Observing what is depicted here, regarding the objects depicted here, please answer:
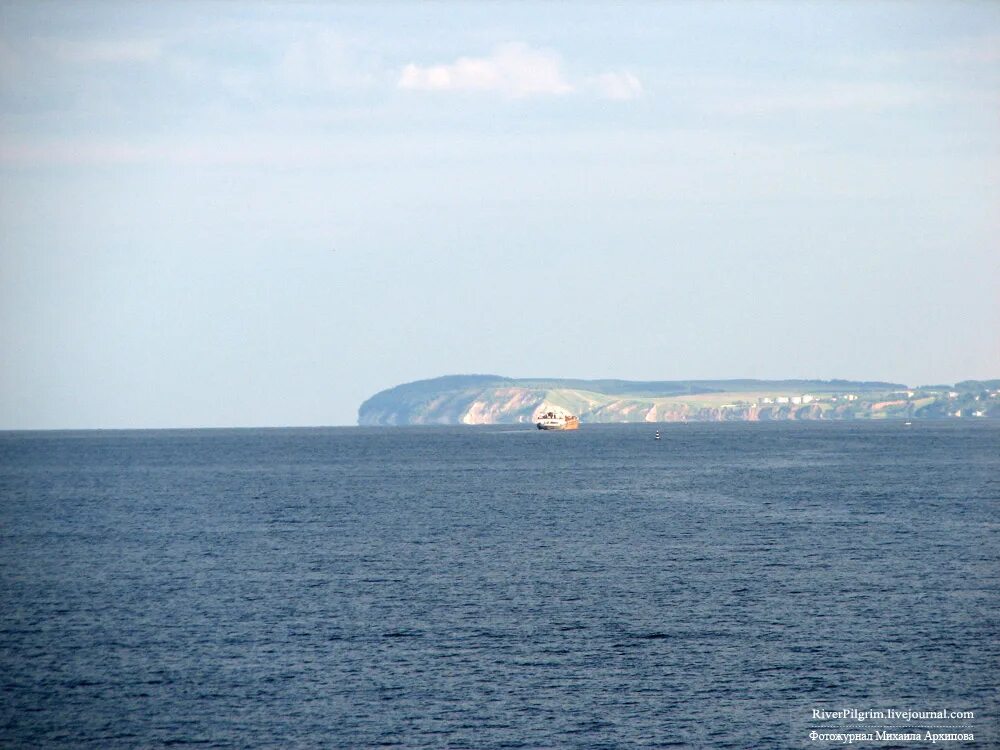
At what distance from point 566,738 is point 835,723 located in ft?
35.6

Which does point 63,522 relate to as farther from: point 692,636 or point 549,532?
point 692,636

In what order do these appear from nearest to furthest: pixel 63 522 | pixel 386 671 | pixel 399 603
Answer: pixel 386 671
pixel 399 603
pixel 63 522

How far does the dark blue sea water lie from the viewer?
→ 50.2 m

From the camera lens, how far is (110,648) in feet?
203

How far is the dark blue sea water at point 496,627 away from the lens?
50.2 m

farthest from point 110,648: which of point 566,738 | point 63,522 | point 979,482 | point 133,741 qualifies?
point 979,482

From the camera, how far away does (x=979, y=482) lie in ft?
521

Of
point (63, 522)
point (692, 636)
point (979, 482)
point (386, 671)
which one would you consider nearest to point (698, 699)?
point (692, 636)

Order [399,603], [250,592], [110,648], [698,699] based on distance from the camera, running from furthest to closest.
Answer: [250,592]
[399,603]
[110,648]
[698,699]

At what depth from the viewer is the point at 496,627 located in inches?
2564

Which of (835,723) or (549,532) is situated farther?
(549,532)

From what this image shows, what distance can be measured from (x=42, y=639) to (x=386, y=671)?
19.8 m

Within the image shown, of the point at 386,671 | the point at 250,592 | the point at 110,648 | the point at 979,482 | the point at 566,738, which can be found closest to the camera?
the point at 566,738

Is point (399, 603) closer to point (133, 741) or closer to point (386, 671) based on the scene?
point (386, 671)
